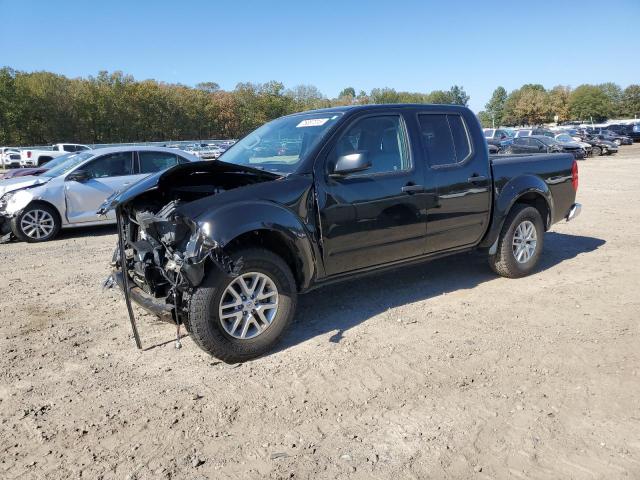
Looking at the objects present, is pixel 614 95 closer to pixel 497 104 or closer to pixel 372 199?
pixel 497 104

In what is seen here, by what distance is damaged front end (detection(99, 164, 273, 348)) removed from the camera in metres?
3.67

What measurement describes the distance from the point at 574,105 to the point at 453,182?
121m

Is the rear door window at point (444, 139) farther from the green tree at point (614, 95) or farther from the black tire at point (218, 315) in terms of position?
the green tree at point (614, 95)

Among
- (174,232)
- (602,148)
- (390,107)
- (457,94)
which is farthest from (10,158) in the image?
(457,94)

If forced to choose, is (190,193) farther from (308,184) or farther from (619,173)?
(619,173)

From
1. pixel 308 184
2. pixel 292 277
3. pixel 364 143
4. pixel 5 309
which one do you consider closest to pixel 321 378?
pixel 292 277

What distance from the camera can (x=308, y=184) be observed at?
4.25m

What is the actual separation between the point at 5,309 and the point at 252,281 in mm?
3059

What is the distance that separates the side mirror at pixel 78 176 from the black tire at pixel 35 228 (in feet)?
2.01

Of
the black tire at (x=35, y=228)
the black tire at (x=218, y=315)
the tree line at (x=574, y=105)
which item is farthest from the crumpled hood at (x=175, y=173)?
the tree line at (x=574, y=105)

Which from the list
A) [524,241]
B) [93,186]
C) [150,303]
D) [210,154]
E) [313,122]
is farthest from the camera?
[210,154]

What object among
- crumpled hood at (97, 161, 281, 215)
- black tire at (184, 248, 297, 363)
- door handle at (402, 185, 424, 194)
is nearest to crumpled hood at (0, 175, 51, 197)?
crumpled hood at (97, 161, 281, 215)

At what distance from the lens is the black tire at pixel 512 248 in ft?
19.3

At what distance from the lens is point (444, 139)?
5281 mm
